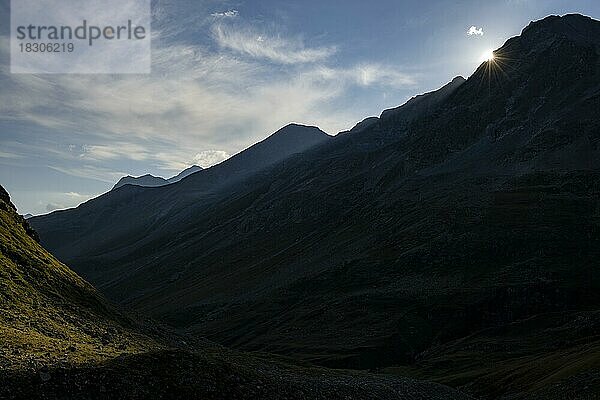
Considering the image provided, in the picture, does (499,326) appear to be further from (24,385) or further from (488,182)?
(24,385)

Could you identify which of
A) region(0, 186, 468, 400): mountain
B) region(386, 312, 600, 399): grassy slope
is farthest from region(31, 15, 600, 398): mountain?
region(0, 186, 468, 400): mountain

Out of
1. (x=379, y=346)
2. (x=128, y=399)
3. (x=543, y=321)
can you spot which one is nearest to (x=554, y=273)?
(x=543, y=321)

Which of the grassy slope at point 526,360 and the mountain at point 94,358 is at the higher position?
the mountain at point 94,358

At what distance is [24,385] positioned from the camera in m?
25.3

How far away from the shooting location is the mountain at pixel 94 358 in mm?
27359

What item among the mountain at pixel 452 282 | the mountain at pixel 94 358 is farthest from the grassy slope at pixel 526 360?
the mountain at pixel 94 358

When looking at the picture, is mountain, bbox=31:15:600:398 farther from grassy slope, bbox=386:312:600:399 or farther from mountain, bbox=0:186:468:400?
mountain, bbox=0:186:468:400

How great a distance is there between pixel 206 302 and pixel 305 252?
38.2 m

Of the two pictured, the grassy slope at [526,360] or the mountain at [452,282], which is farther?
the mountain at [452,282]

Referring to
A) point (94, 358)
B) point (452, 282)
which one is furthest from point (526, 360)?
point (94, 358)

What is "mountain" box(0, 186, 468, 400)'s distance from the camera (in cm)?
2736

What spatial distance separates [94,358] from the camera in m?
33.9

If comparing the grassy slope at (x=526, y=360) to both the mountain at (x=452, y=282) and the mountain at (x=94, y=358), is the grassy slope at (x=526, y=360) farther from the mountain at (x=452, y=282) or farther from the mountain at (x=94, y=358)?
the mountain at (x=94, y=358)

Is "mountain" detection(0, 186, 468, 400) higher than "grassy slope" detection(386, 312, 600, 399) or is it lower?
higher
